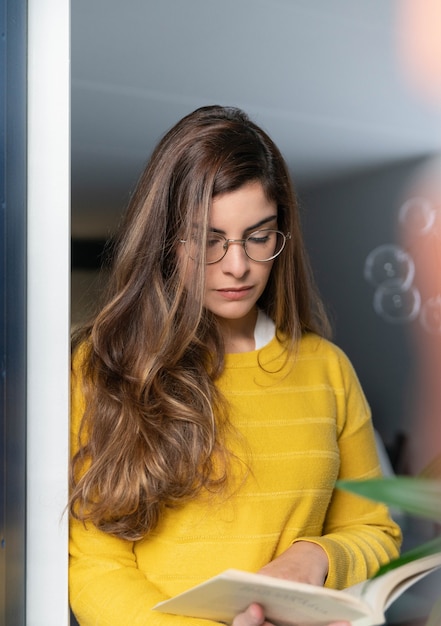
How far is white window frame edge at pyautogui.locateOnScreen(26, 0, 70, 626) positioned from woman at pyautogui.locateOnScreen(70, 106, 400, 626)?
32 millimetres

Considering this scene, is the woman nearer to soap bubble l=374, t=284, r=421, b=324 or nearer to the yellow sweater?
the yellow sweater

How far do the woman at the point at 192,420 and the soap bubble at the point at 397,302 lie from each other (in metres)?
1.26

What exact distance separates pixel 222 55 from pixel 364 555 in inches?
50.9

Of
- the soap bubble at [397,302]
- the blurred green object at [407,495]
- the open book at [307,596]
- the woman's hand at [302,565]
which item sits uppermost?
the soap bubble at [397,302]

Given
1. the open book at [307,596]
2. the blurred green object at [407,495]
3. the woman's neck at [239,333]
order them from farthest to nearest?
the woman's neck at [239,333]
the open book at [307,596]
the blurred green object at [407,495]

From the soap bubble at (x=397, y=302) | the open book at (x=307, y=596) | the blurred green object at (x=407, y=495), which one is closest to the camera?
the blurred green object at (x=407, y=495)

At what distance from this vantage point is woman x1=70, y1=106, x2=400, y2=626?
1118 millimetres

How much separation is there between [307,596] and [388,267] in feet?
6.26

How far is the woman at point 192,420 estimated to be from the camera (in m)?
1.12

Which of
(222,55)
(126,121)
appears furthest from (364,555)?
(222,55)


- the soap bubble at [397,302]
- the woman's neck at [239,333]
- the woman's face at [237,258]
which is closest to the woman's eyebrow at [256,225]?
the woman's face at [237,258]

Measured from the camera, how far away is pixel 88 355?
1.17 metres

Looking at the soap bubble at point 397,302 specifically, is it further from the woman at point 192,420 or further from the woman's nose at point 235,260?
the woman's nose at point 235,260

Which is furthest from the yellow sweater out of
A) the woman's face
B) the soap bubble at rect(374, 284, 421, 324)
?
the soap bubble at rect(374, 284, 421, 324)
